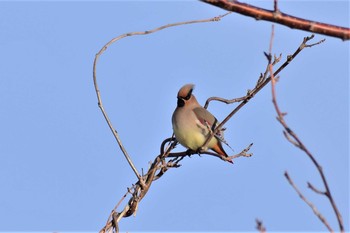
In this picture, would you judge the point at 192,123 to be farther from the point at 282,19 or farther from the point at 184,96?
the point at 282,19

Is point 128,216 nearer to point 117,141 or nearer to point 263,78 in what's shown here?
point 117,141

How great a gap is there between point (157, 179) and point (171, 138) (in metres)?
0.47

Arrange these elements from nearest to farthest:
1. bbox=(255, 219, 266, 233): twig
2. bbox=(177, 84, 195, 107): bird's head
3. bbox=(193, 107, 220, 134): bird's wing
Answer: bbox=(255, 219, 266, 233): twig
bbox=(193, 107, 220, 134): bird's wing
bbox=(177, 84, 195, 107): bird's head

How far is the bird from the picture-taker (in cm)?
473

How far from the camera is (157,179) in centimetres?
314

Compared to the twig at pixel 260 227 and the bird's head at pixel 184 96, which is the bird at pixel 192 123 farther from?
the twig at pixel 260 227

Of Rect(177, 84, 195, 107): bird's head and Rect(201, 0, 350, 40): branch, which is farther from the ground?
Rect(177, 84, 195, 107): bird's head

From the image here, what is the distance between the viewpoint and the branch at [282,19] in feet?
5.54

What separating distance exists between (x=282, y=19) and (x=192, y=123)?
10.7 ft

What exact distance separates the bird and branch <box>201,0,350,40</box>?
2836 mm

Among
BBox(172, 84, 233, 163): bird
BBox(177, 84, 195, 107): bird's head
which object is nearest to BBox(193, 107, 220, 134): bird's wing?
BBox(172, 84, 233, 163): bird

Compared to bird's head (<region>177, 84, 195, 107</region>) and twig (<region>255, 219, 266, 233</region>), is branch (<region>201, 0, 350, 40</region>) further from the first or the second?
bird's head (<region>177, 84, 195, 107</region>)

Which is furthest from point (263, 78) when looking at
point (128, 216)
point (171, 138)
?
point (128, 216)

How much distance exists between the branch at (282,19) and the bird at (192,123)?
2836mm
